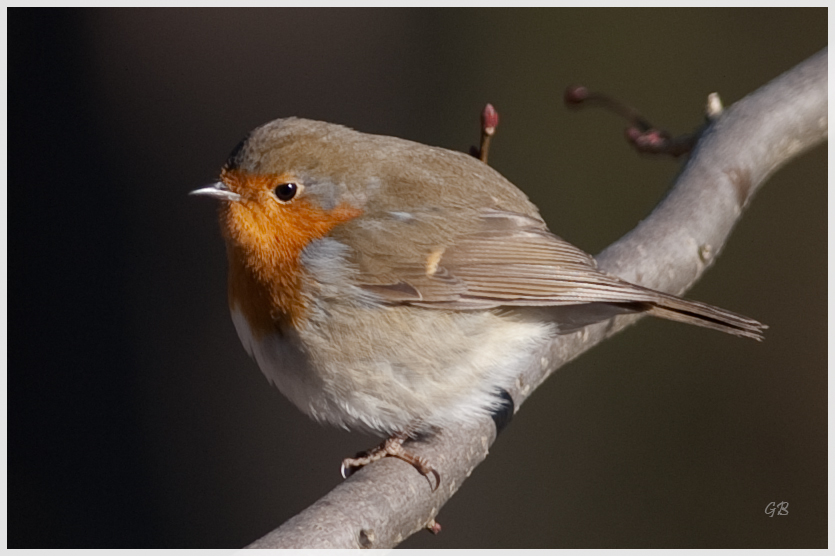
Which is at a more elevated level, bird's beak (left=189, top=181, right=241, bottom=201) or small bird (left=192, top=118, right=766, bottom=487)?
bird's beak (left=189, top=181, right=241, bottom=201)

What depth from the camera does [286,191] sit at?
7.86ft

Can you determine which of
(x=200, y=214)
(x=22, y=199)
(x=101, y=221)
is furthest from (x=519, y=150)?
(x=22, y=199)

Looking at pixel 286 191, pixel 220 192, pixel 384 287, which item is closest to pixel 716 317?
pixel 384 287

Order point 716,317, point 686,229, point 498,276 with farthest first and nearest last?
point 686,229, point 498,276, point 716,317

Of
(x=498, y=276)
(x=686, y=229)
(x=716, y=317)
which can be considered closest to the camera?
(x=716, y=317)

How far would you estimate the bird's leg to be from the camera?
7.45 ft

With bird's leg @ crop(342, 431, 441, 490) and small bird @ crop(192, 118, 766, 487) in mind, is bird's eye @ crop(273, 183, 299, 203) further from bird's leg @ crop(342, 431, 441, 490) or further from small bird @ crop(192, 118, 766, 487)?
bird's leg @ crop(342, 431, 441, 490)

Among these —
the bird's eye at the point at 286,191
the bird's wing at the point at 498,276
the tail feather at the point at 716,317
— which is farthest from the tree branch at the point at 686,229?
the bird's eye at the point at 286,191

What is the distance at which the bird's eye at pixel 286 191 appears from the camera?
2.39m

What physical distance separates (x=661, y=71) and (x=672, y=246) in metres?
2.46

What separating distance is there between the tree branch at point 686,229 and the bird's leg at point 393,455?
2cm

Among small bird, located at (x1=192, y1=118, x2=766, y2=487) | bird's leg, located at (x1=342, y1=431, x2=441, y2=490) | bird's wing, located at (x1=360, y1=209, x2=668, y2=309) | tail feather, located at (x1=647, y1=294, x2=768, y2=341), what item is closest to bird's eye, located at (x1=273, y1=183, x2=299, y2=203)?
small bird, located at (x1=192, y1=118, x2=766, y2=487)

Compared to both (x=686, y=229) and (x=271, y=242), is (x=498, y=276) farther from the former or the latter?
(x=686, y=229)

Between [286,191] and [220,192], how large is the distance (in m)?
0.16
